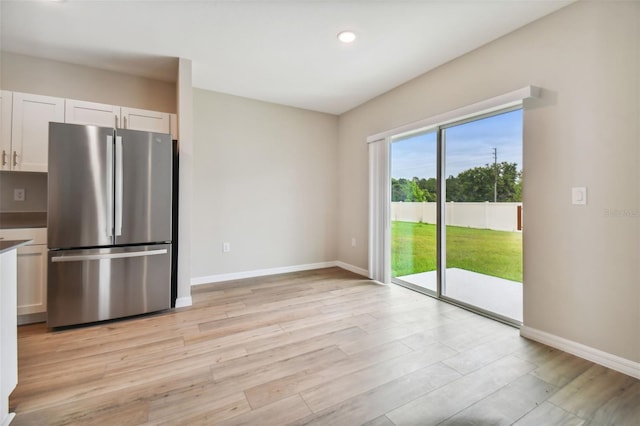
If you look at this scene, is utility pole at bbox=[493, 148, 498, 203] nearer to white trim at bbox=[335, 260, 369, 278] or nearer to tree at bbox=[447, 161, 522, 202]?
tree at bbox=[447, 161, 522, 202]

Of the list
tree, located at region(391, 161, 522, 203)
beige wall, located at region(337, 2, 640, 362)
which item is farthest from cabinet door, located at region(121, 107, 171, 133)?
beige wall, located at region(337, 2, 640, 362)

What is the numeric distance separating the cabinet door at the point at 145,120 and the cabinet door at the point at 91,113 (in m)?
0.08

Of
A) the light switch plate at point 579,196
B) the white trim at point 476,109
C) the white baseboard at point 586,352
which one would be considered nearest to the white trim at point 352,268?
the white trim at point 476,109

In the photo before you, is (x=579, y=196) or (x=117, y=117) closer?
(x=579, y=196)

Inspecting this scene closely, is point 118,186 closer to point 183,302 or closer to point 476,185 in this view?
point 183,302

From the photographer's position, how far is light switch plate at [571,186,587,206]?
2012 millimetres

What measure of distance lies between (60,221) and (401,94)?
385 centimetres

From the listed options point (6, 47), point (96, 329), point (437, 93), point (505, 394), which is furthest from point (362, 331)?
point (6, 47)

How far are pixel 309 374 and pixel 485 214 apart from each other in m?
2.27

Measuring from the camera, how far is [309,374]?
1819mm

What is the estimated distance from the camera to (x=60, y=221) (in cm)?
241

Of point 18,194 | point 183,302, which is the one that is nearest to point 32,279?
point 18,194

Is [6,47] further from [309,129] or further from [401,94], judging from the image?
[401,94]

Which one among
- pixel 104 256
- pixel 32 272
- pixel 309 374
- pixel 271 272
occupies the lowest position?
pixel 309 374
